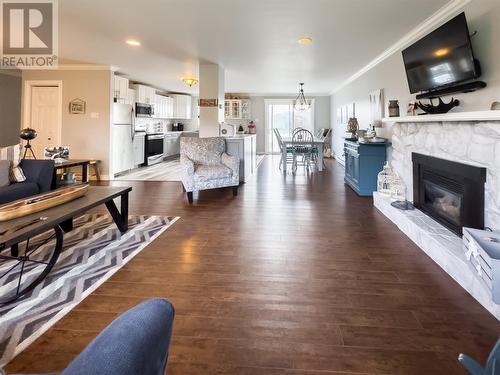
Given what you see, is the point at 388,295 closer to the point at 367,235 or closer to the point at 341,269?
the point at 341,269

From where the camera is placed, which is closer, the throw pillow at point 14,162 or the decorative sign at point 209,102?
the throw pillow at point 14,162

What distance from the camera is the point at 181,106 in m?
10.8

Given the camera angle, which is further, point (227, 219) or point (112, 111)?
point (112, 111)

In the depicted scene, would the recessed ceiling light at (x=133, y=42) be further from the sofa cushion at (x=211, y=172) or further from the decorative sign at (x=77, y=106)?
the decorative sign at (x=77, y=106)

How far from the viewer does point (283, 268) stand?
7.90ft

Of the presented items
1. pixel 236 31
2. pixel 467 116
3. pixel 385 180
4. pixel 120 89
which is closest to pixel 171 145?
pixel 120 89

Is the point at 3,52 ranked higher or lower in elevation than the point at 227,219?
higher

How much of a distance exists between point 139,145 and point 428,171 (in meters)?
6.95

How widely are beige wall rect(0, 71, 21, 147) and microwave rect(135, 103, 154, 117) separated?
266 cm

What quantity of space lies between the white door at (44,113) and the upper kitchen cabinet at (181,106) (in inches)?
175

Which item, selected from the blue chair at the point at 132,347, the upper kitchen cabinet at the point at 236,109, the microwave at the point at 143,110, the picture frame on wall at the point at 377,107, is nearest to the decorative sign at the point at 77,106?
the microwave at the point at 143,110

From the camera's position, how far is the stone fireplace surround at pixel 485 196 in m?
2.09

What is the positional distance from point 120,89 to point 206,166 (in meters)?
3.61

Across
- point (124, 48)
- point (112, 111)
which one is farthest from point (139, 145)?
point (124, 48)
